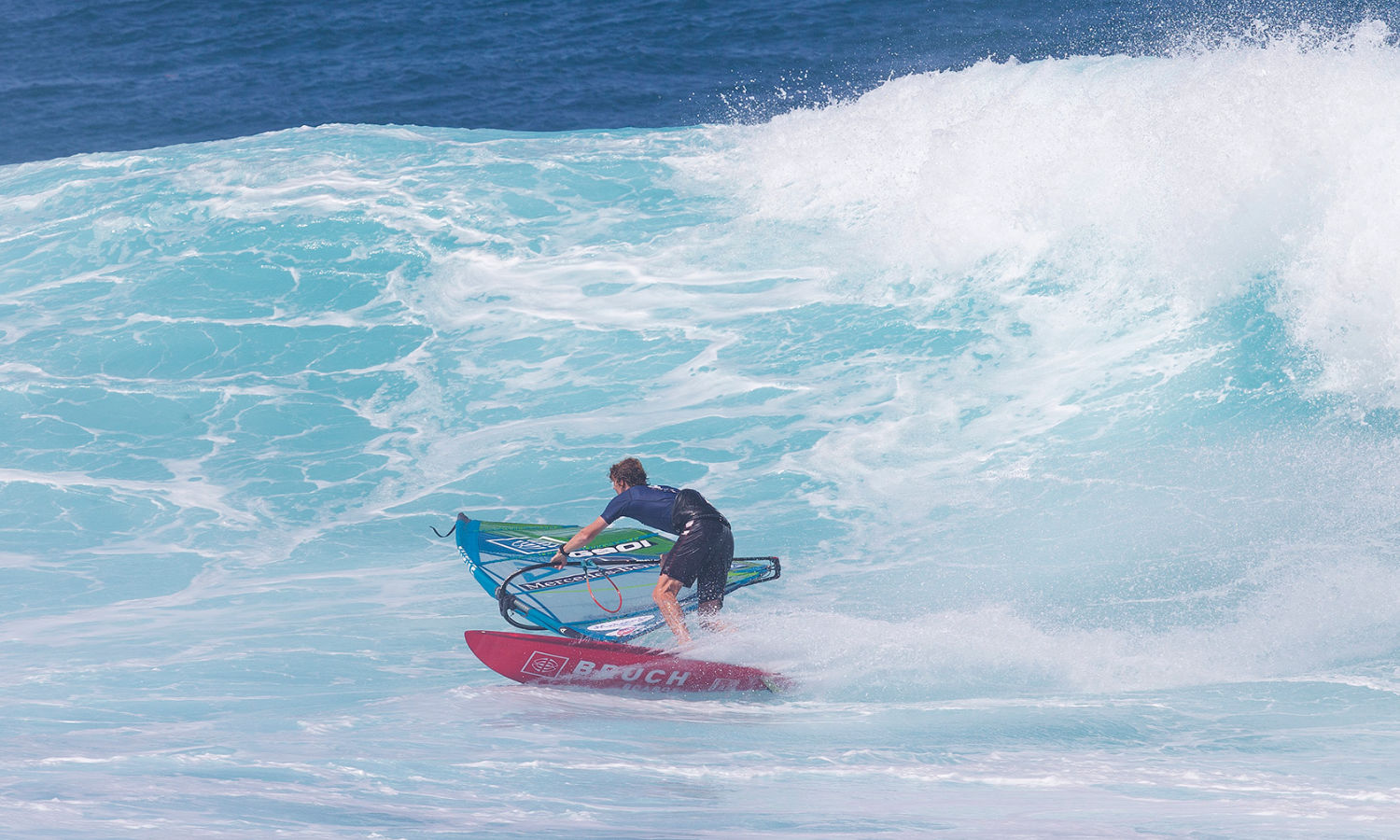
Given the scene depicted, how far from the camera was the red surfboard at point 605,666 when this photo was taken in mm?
7305

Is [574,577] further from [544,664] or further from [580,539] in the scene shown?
[544,664]

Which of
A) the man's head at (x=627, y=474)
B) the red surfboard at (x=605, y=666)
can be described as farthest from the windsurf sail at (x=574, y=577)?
the man's head at (x=627, y=474)

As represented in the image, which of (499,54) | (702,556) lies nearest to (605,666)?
(702,556)

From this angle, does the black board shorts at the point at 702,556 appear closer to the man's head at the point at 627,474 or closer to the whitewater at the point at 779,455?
the whitewater at the point at 779,455

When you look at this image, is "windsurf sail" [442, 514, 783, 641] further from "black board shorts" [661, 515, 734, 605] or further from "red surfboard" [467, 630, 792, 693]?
"red surfboard" [467, 630, 792, 693]

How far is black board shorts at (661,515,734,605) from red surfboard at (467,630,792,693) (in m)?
0.49

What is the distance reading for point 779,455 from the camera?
1108 cm

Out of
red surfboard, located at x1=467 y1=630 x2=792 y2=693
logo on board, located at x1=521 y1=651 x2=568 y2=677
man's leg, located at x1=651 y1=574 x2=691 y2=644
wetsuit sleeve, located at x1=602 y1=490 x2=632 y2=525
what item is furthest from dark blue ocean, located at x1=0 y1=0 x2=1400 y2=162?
logo on board, located at x1=521 y1=651 x2=568 y2=677

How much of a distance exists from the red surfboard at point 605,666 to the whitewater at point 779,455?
15 cm

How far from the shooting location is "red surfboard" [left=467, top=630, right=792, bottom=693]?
7.30 meters

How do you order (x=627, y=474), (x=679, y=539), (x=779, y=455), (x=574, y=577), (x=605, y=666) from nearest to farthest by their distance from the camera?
(x=605, y=666), (x=679, y=539), (x=627, y=474), (x=574, y=577), (x=779, y=455)

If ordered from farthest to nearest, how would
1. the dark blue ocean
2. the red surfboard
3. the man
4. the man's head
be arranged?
the dark blue ocean
the man's head
the man
the red surfboard

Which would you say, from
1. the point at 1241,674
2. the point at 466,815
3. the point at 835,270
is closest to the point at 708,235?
the point at 835,270

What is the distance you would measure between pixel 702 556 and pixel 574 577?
107cm
